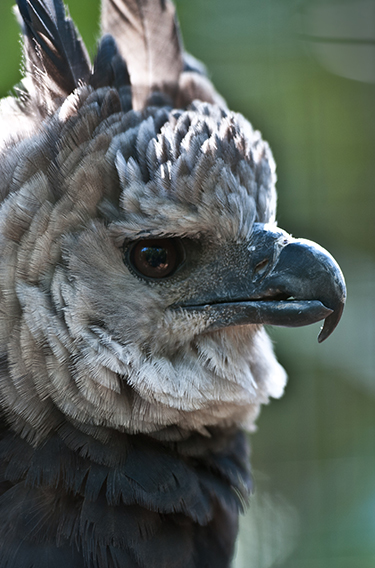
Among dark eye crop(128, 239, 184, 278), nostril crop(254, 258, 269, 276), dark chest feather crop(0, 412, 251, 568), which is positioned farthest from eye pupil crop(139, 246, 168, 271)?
dark chest feather crop(0, 412, 251, 568)

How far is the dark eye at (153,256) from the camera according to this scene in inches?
34.2

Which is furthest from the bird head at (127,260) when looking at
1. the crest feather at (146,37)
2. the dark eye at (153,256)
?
the crest feather at (146,37)

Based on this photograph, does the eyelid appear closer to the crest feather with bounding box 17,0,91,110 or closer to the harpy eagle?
the harpy eagle

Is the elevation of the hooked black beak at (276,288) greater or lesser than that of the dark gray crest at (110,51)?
lesser

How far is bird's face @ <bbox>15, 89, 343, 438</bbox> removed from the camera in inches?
31.7

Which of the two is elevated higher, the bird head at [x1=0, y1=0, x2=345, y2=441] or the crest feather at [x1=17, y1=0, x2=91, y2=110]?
the crest feather at [x1=17, y1=0, x2=91, y2=110]

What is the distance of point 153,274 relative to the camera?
0.88 meters

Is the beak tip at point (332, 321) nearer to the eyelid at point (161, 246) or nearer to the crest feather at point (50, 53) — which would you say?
the eyelid at point (161, 246)

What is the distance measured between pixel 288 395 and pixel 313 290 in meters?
1.64

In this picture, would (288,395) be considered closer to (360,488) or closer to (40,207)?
(360,488)

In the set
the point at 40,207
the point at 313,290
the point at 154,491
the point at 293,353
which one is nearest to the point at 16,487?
the point at 154,491

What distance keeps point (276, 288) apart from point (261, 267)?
0.05 m

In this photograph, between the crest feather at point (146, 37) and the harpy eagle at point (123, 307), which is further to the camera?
the crest feather at point (146, 37)

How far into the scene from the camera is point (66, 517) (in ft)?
2.59
